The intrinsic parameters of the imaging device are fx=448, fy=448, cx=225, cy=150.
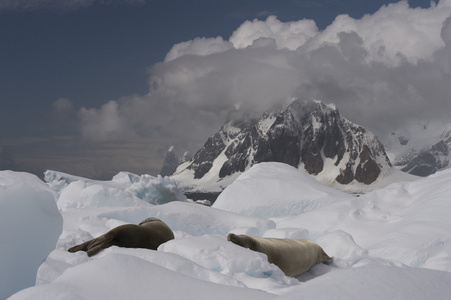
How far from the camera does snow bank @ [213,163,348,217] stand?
1509cm

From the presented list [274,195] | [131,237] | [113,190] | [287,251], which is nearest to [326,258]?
[287,251]

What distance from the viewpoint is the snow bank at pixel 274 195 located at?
15086mm

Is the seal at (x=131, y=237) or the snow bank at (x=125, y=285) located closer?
the snow bank at (x=125, y=285)

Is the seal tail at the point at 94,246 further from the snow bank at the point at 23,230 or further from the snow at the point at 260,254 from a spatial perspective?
the snow bank at the point at 23,230

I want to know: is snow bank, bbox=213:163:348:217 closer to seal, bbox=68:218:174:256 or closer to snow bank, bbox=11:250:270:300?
seal, bbox=68:218:174:256

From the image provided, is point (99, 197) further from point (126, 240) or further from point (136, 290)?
point (136, 290)

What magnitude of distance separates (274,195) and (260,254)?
9714 millimetres

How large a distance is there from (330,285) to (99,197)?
14.8 meters

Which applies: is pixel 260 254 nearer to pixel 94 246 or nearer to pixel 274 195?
pixel 94 246

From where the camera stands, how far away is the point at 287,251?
705 centimetres

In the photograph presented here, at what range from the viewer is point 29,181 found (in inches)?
159

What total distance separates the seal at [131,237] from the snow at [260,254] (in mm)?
483

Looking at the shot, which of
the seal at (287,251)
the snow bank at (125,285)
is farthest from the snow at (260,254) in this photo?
the seal at (287,251)

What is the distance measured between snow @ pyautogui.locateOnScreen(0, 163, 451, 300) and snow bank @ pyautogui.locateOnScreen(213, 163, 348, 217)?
0.12 feet
